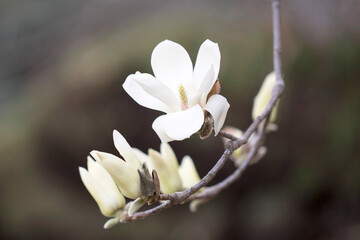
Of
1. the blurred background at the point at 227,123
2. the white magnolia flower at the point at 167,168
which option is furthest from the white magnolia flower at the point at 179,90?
the blurred background at the point at 227,123

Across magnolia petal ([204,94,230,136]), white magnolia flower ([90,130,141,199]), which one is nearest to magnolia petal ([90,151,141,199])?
white magnolia flower ([90,130,141,199])

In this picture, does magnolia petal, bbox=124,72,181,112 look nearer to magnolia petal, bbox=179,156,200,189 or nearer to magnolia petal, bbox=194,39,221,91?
magnolia petal, bbox=194,39,221,91

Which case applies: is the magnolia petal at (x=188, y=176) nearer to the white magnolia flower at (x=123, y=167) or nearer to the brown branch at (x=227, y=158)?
the brown branch at (x=227, y=158)

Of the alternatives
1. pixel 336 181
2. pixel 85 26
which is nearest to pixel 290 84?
pixel 336 181

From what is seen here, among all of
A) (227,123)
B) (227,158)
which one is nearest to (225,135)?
(227,158)

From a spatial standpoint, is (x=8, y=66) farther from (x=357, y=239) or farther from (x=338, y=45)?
(x=357, y=239)
